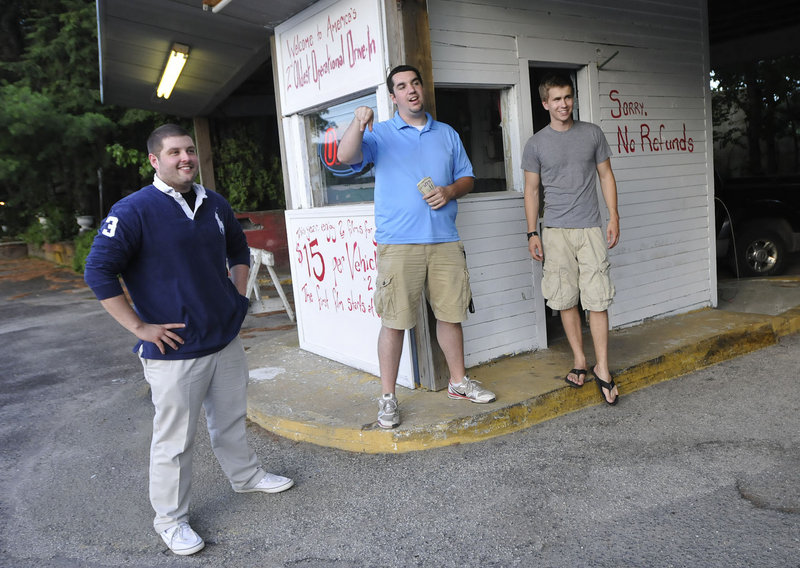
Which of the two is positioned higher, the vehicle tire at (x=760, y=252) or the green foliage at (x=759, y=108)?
the green foliage at (x=759, y=108)

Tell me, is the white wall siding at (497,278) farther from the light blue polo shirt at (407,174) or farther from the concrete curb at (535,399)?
the light blue polo shirt at (407,174)

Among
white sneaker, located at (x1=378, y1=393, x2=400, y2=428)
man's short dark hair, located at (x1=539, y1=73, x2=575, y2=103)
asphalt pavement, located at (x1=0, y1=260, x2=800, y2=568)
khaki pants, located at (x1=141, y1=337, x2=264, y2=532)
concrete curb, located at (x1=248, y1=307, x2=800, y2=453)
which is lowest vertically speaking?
asphalt pavement, located at (x1=0, y1=260, x2=800, y2=568)

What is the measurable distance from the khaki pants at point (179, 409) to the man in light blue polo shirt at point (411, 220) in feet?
3.59

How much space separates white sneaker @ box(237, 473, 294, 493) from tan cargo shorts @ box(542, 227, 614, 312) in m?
2.07

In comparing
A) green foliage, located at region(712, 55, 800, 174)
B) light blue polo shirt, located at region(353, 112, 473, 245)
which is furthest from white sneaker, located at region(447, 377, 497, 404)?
green foliage, located at region(712, 55, 800, 174)

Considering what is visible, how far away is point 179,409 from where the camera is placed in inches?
119

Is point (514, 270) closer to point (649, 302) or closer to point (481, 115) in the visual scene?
point (481, 115)

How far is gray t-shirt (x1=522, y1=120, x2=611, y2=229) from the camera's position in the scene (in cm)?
436

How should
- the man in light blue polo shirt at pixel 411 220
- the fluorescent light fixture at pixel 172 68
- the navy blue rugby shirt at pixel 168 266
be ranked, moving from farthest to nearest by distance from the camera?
the fluorescent light fixture at pixel 172 68 → the man in light blue polo shirt at pixel 411 220 → the navy blue rugby shirt at pixel 168 266

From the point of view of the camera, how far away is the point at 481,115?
5.30 metres

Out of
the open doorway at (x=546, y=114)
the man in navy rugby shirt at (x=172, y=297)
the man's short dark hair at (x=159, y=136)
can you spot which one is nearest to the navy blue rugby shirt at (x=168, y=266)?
the man in navy rugby shirt at (x=172, y=297)

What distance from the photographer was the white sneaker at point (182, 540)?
9.84ft

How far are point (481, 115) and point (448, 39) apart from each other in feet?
2.40

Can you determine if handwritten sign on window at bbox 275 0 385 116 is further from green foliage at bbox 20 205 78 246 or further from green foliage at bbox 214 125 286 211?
green foliage at bbox 20 205 78 246
